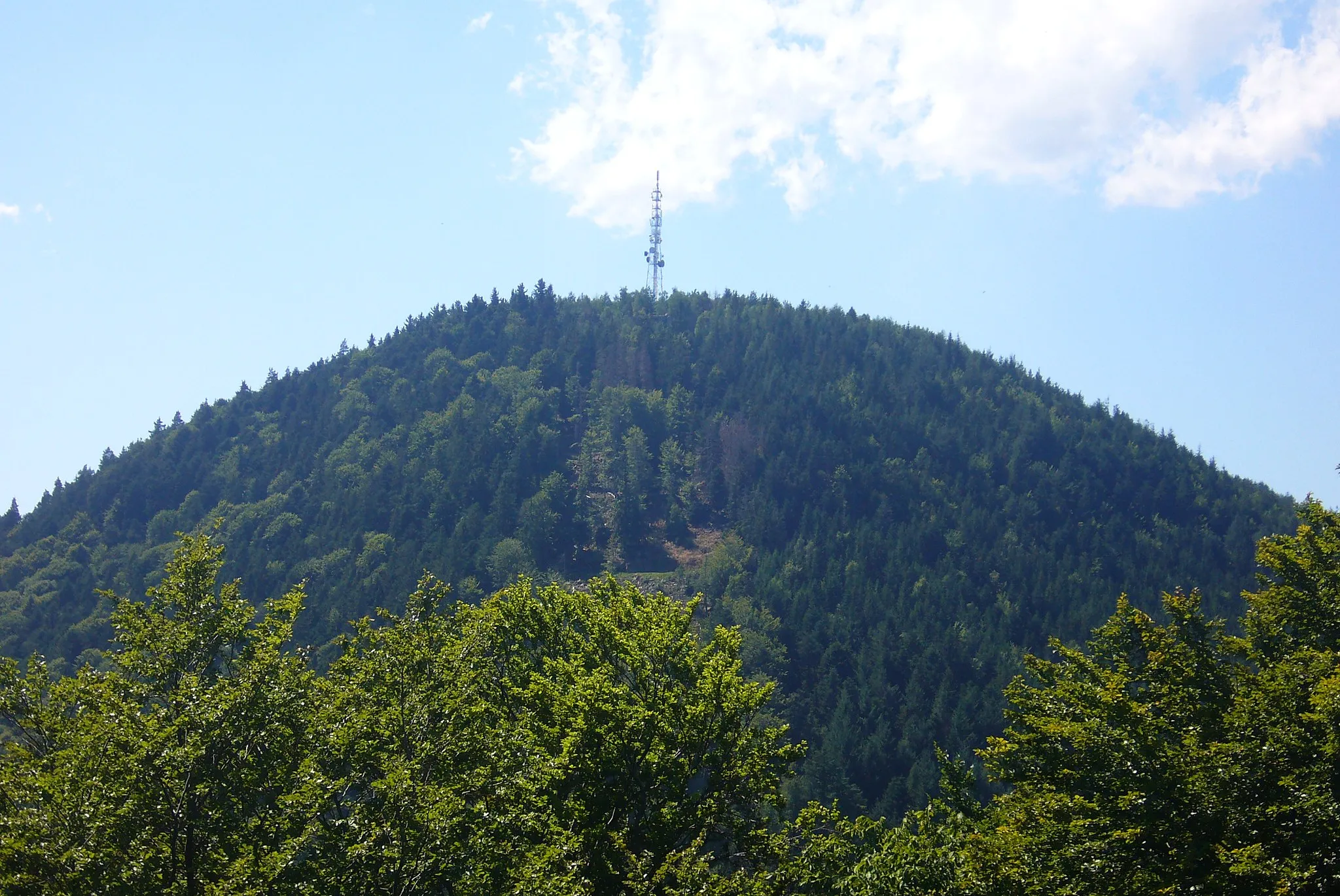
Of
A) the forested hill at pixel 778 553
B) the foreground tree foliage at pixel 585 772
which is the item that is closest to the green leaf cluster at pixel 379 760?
the foreground tree foliage at pixel 585 772

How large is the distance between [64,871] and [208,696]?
377cm

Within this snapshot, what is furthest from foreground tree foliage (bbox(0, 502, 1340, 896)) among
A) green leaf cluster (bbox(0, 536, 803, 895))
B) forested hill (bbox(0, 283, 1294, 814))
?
forested hill (bbox(0, 283, 1294, 814))

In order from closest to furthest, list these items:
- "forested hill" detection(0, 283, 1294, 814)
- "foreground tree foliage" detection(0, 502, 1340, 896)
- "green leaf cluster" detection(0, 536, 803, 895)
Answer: "green leaf cluster" detection(0, 536, 803, 895), "foreground tree foliage" detection(0, 502, 1340, 896), "forested hill" detection(0, 283, 1294, 814)

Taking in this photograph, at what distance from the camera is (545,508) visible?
7067 inches

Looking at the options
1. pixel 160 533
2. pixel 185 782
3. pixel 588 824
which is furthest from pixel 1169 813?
pixel 160 533

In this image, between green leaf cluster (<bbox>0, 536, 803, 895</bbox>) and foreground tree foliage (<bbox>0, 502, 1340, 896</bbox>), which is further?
foreground tree foliage (<bbox>0, 502, 1340, 896</bbox>)

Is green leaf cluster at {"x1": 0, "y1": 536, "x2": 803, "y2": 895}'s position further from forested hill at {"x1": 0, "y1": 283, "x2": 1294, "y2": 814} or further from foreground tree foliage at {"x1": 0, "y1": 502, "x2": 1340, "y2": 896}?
forested hill at {"x1": 0, "y1": 283, "x2": 1294, "y2": 814}

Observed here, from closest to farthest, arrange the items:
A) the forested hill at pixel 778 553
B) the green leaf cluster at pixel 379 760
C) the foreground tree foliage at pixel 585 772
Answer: the green leaf cluster at pixel 379 760
the foreground tree foliage at pixel 585 772
the forested hill at pixel 778 553

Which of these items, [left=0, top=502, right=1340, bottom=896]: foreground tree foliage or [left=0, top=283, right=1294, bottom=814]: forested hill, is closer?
[left=0, top=502, right=1340, bottom=896]: foreground tree foliage

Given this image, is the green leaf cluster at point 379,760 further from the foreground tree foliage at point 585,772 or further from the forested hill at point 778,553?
the forested hill at point 778,553

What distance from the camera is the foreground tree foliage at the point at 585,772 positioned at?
62.8 feet

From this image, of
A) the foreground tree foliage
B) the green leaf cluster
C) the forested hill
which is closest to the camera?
the green leaf cluster

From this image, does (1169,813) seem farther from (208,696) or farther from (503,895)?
(208,696)

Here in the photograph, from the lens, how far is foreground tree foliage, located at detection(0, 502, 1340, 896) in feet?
62.8
